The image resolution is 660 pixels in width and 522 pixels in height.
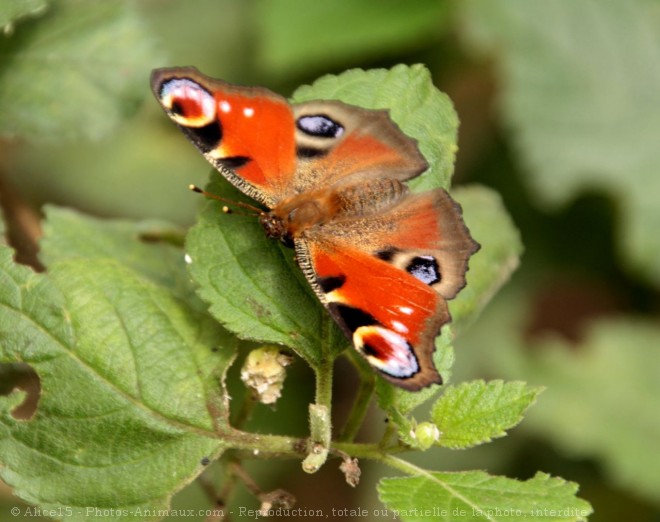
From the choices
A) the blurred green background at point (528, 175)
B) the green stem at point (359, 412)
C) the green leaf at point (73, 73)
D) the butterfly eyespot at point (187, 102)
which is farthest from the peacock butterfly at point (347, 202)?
the blurred green background at point (528, 175)

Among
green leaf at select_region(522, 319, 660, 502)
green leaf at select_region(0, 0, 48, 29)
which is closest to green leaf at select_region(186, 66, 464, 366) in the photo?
green leaf at select_region(0, 0, 48, 29)

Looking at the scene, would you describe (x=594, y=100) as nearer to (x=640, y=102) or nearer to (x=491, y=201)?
(x=640, y=102)

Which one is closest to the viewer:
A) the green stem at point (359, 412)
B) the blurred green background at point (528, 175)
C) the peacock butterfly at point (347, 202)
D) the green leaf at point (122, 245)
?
the peacock butterfly at point (347, 202)

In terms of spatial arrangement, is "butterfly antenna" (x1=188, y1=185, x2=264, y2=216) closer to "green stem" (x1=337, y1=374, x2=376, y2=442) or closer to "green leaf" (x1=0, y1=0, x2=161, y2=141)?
"green stem" (x1=337, y1=374, x2=376, y2=442)

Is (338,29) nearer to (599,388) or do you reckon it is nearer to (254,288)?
(599,388)

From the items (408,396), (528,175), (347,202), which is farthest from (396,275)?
(528,175)

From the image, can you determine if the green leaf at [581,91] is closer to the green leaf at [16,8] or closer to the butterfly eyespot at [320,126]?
the butterfly eyespot at [320,126]
